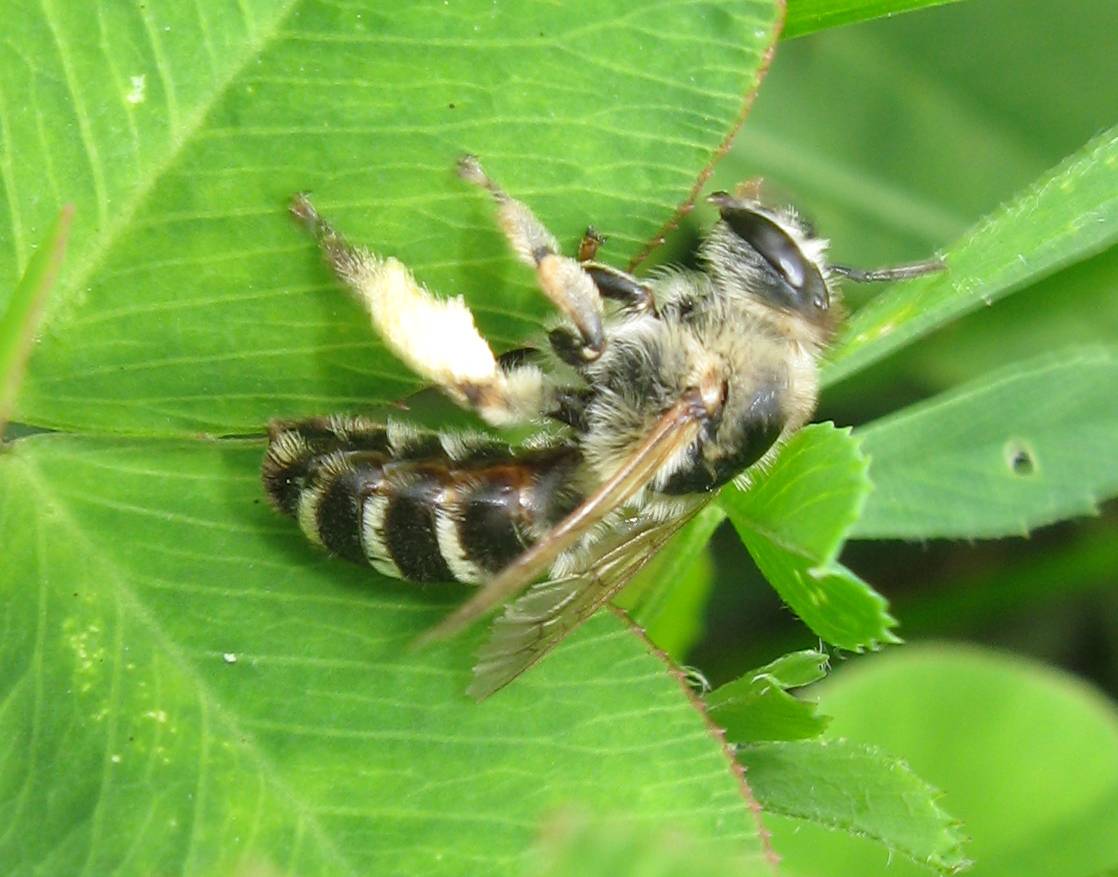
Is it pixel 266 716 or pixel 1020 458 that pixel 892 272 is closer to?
pixel 1020 458

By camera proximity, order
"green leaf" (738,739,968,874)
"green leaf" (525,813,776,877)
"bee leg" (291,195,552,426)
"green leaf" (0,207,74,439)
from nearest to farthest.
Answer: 1. "green leaf" (525,813,776,877)
2. "green leaf" (0,207,74,439)
3. "bee leg" (291,195,552,426)
4. "green leaf" (738,739,968,874)

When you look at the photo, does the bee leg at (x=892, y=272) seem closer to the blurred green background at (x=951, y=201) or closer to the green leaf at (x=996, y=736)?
the blurred green background at (x=951, y=201)

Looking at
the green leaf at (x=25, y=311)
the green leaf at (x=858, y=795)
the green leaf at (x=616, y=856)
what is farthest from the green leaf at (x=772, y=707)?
the green leaf at (x=25, y=311)

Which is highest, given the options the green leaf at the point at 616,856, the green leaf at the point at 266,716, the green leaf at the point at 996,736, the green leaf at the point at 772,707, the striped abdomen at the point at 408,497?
the green leaf at the point at 616,856

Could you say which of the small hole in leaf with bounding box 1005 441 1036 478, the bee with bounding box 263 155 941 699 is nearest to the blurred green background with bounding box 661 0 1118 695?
the small hole in leaf with bounding box 1005 441 1036 478

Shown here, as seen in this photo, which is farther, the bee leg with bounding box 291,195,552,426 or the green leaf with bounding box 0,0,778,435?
the bee leg with bounding box 291,195,552,426

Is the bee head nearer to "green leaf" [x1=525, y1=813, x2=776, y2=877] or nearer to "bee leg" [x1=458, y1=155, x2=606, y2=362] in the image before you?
"bee leg" [x1=458, y1=155, x2=606, y2=362]

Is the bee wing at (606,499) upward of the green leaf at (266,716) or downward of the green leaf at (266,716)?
upward
